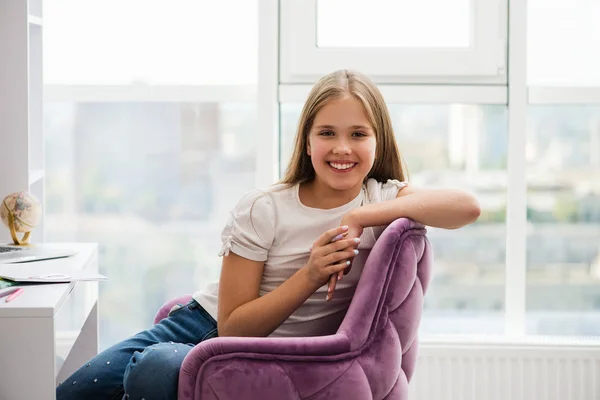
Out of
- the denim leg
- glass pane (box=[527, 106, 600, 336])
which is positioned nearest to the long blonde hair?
the denim leg

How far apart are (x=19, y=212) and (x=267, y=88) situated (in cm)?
84

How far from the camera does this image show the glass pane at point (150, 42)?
2.60 metres

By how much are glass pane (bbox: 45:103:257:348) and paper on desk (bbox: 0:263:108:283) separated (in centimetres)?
77

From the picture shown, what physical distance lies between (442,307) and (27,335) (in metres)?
Answer: 1.52

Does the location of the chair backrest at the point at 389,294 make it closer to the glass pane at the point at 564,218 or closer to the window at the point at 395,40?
the window at the point at 395,40

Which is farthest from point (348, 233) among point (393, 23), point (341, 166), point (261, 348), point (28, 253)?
point (393, 23)

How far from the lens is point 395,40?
2.55 metres

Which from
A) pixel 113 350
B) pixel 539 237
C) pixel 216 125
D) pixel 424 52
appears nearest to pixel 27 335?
pixel 113 350

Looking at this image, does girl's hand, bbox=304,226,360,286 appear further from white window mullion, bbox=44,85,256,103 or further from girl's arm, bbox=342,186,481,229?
white window mullion, bbox=44,85,256,103

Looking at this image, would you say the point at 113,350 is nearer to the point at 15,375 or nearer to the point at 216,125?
the point at 15,375

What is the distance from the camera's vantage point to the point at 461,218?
1.71 m

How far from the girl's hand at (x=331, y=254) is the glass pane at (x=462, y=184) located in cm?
101

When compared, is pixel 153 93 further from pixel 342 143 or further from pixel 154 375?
pixel 154 375

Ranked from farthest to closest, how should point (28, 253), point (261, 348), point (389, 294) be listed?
point (28, 253)
point (389, 294)
point (261, 348)
